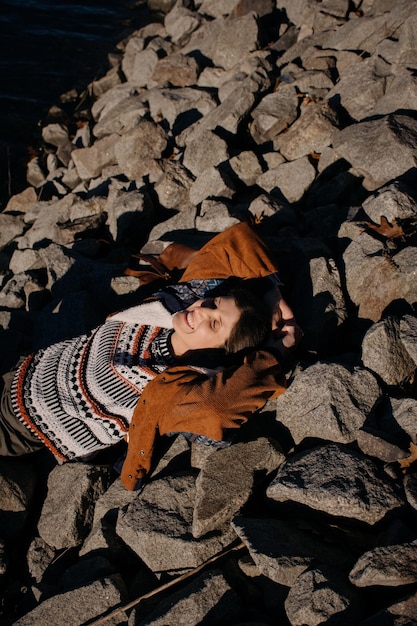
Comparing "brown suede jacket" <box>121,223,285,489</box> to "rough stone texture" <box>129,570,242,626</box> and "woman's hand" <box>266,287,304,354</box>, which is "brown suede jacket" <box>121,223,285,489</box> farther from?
"rough stone texture" <box>129,570,242,626</box>

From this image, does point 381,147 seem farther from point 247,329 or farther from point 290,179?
point 247,329

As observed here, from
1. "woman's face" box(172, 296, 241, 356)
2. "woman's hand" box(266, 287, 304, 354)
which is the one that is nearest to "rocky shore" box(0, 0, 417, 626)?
"woman's hand" box(266, 287, 304, 354)

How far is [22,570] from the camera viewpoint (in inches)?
147

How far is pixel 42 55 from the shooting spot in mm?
12383

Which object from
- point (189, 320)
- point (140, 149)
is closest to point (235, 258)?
point (189, 320)

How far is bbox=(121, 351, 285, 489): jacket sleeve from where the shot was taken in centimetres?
319

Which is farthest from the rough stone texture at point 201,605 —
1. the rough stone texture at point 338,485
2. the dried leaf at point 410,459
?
the dried leaf at point 410,459

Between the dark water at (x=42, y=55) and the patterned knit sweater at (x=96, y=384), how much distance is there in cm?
618

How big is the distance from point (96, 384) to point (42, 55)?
36.8 feet

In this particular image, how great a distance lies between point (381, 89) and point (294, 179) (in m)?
1.55

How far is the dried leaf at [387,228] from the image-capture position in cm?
409

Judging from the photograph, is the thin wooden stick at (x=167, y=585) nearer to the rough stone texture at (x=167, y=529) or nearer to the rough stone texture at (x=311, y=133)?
the rough stone texture at (x=167, y=529)

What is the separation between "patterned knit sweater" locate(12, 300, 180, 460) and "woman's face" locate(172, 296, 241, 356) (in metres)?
0.27

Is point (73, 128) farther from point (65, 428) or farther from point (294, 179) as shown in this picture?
point (65, 428)
